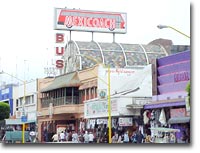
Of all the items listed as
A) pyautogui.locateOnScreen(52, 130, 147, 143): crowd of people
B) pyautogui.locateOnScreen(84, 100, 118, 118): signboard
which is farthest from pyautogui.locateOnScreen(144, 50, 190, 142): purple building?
pyautogui.locateOnScreen(84, 100, 118, 118): signboard

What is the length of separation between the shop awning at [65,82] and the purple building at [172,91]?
12.2 ft

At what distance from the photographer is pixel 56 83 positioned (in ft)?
75.9

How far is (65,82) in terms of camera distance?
912 inches

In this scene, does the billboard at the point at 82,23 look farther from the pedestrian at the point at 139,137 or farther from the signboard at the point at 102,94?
the pedestrian at the point at 139,137

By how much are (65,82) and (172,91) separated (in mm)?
5260

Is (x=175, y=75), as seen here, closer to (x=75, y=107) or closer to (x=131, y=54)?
(x=75, y=107)

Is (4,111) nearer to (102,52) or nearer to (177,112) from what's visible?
(102,52)

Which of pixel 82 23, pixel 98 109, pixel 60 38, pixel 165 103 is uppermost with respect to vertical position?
pixel 82 23

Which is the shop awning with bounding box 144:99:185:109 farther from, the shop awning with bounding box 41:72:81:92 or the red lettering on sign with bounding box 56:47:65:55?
the red lettering on sign with bounding box 56:47:65:55

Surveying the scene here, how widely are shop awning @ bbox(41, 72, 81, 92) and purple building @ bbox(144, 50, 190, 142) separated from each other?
3726mm

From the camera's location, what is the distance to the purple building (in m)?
17.7

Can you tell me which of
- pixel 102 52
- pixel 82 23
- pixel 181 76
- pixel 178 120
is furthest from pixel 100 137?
pixel 102 52

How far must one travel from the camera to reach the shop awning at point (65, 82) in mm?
22406

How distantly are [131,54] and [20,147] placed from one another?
1517 cm
